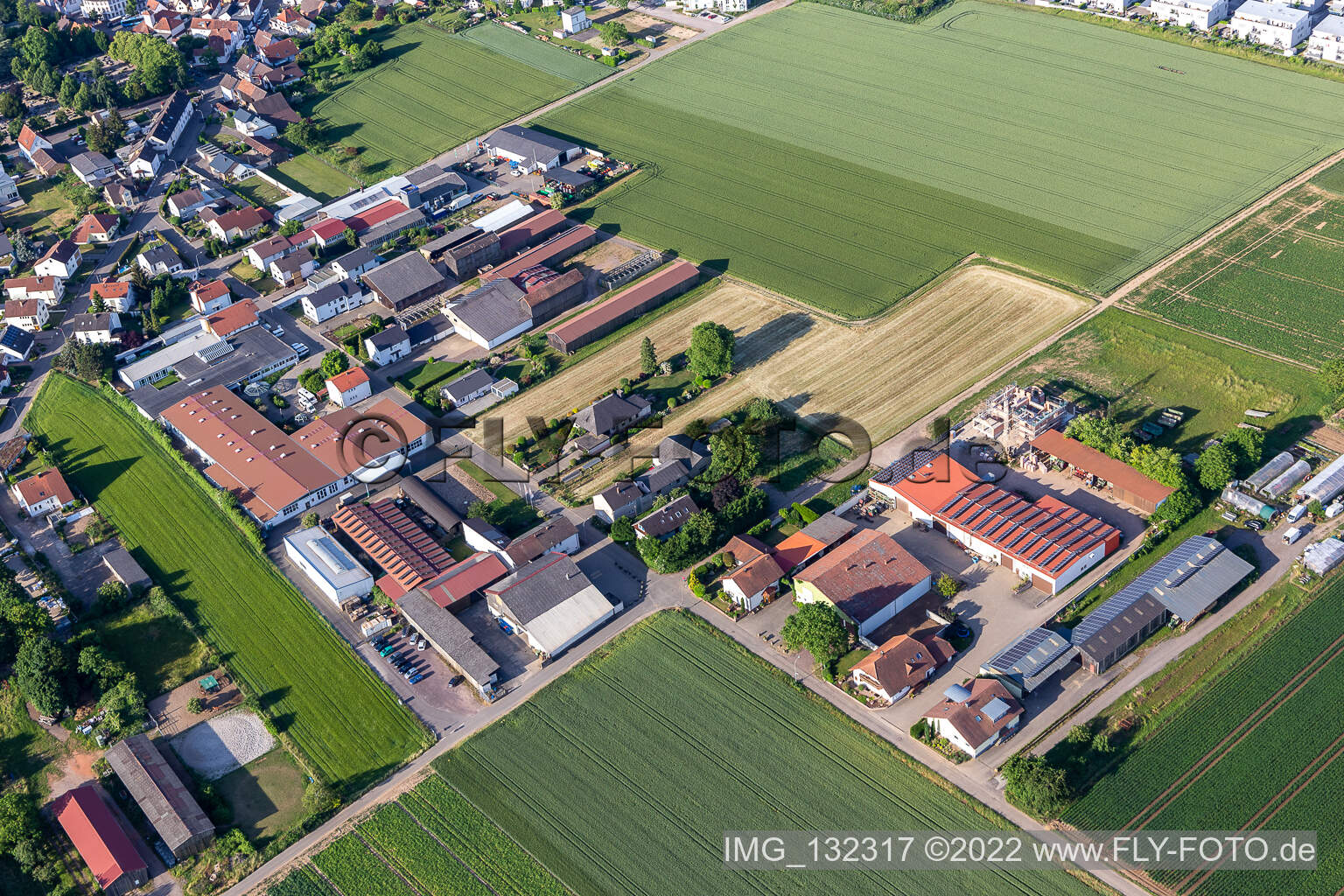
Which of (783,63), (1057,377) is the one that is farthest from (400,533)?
(783,63)

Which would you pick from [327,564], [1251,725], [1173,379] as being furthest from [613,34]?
[1251,725]

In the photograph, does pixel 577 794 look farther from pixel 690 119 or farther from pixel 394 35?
pixel 394 35

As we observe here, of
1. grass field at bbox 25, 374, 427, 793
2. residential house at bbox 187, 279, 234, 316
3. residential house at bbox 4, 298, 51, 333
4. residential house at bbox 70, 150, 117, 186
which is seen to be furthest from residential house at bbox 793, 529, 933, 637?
residential house at bbox 70, 150, 117, 186

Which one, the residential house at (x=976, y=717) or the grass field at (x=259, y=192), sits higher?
the grass field at (x=259, y=192)

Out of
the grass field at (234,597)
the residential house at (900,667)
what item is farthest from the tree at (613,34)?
the residential house at (900,667)

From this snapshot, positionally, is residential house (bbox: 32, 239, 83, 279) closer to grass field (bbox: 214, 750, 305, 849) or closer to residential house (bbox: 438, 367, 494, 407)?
residential house (bbox: 438, 367, 494, 407)

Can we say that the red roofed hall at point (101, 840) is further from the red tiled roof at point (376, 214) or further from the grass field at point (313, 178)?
the grass field at point (313, 178)
